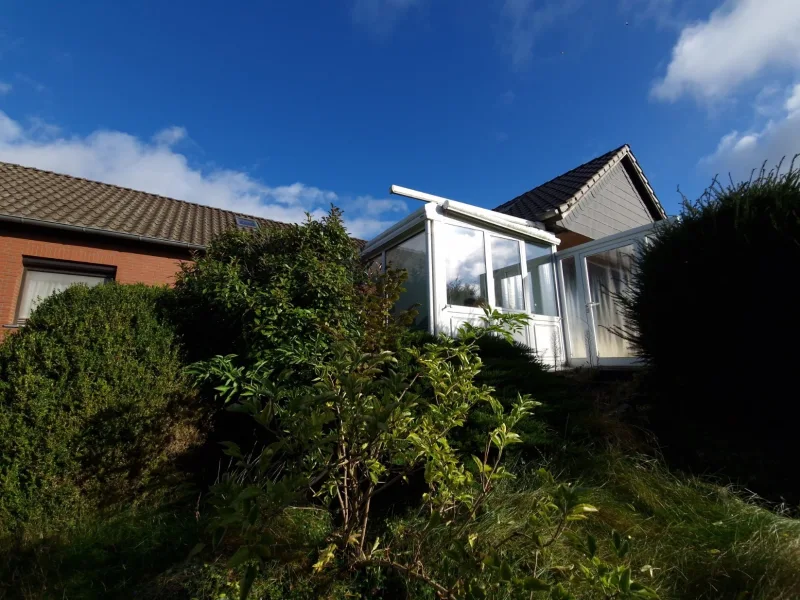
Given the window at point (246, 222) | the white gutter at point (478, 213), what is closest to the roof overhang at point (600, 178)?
the white gutter at point (478, 213)

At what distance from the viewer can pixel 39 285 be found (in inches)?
328

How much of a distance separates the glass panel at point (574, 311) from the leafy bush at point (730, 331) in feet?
8.95

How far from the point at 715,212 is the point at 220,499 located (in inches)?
209

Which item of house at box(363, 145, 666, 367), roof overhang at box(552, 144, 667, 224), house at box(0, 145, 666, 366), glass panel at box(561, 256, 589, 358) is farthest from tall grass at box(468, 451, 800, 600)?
roof overhang at box(552, 144, 667, 224)

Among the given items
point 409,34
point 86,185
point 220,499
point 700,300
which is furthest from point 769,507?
point 86,185

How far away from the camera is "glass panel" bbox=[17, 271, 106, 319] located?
8102mm

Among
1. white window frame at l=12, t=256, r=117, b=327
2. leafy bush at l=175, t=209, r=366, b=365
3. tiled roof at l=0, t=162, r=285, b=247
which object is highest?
tiled roof at l=0, t=162, r=285, b=247

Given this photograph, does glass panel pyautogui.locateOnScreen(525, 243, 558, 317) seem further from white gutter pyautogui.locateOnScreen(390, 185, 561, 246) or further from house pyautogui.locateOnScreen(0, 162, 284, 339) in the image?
house pyautogui.locateOnScreen(0, 162, 284, 339)

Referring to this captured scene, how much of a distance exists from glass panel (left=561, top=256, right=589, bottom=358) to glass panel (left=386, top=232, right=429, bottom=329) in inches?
119

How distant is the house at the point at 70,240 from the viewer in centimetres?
805

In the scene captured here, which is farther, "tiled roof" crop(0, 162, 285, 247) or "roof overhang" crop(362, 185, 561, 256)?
"tiled roof" crop(0, 162, 285, 247)

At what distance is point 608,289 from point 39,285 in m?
11.4

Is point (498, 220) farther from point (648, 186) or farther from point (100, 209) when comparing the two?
point (100, 209)

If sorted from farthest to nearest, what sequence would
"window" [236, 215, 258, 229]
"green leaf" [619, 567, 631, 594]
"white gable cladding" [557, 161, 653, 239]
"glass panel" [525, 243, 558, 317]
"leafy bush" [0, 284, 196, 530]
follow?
"window" [236, 215, 258, 229], "white gable cladding" [557, 161, 653, 239], "glass panel" [525, 243, 558, 317], "leafy bush" [0, 284, 196, 530], "green leaf" [619, 567, 631, 594]
